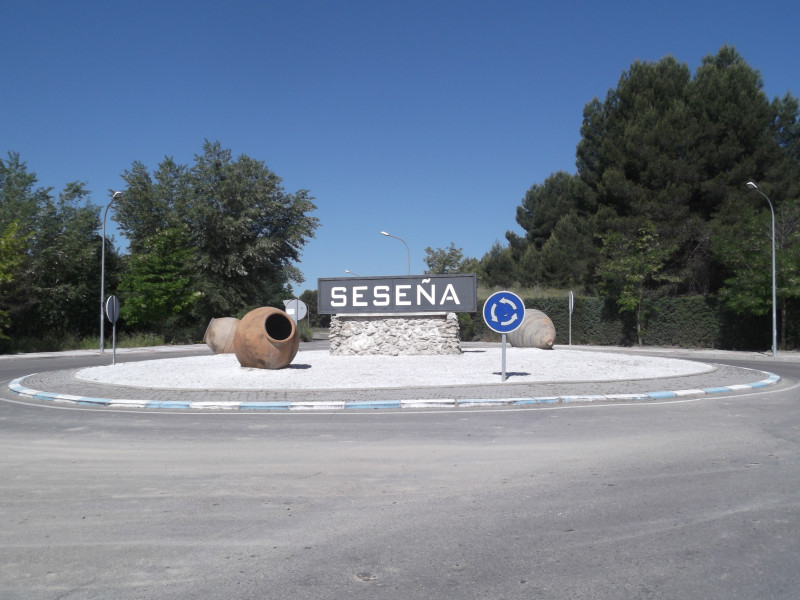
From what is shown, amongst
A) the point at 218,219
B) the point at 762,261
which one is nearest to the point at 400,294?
the point at 762,261

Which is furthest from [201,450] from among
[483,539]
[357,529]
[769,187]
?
[769,187]

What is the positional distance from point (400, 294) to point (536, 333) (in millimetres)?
6867

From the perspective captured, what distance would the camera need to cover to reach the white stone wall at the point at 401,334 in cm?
2208

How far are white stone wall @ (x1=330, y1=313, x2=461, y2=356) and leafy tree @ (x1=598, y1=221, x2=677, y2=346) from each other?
13.8m

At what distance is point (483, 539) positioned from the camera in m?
4.54

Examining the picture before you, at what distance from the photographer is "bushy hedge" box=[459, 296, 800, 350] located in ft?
95.7

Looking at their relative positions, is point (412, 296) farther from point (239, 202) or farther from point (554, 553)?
point (239, 202)

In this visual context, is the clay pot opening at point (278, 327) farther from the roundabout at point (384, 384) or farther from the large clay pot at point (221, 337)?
the large clay pot at point (221, 337)

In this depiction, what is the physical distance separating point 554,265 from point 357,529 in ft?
153

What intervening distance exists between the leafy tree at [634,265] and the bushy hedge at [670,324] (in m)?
0.73

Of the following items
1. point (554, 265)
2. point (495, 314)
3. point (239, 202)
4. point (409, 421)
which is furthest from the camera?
point (554, 265)

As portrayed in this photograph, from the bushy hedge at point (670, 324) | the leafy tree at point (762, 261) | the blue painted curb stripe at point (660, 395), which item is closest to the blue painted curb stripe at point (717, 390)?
the blue painted curb stripe at point (660, 395)

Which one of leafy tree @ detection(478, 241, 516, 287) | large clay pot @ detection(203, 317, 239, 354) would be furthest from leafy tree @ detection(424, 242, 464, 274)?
large clay pot @ detection(203, 317, 239, 354)

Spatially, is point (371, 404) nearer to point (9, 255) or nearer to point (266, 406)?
point (266, 406)
